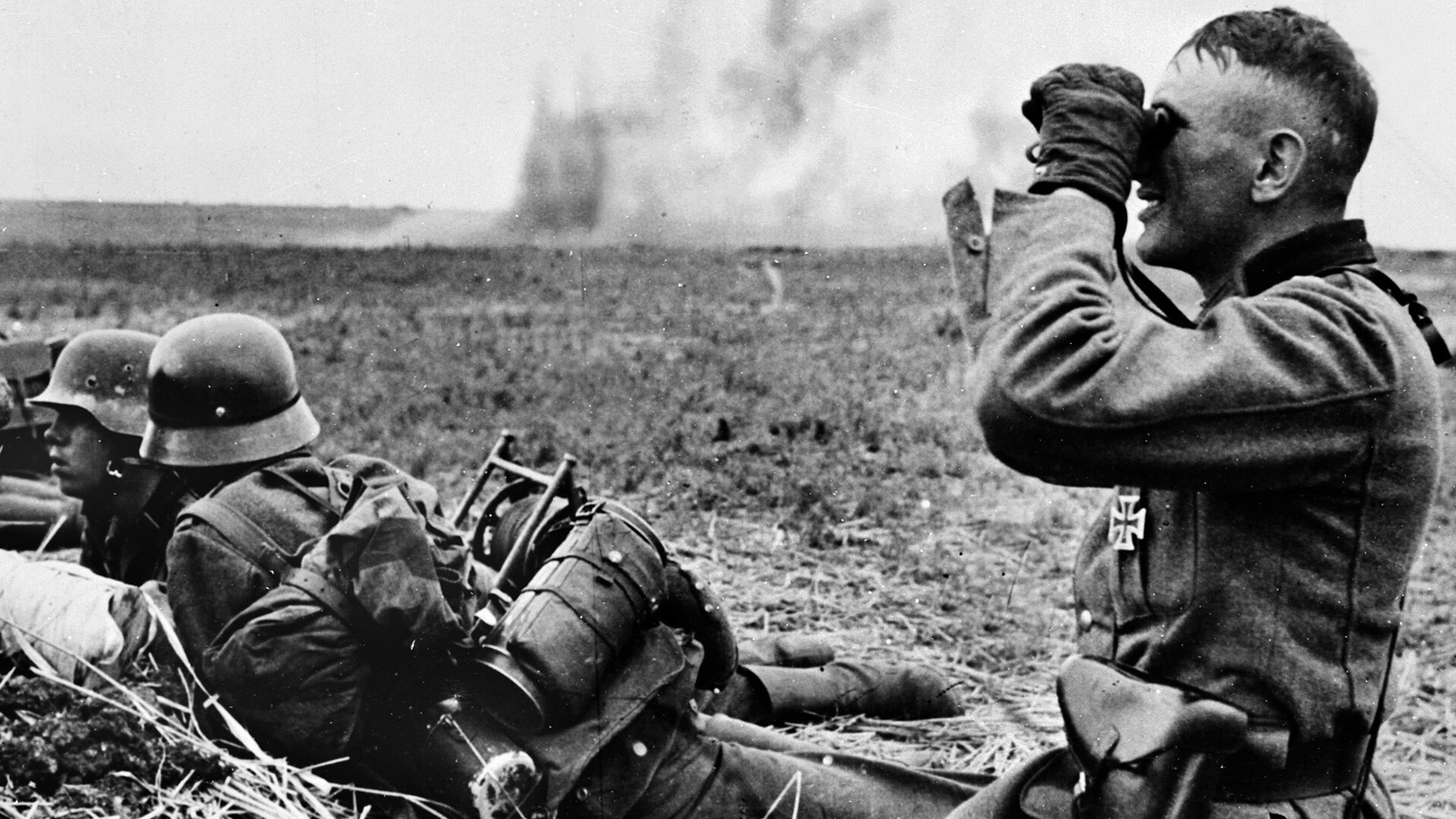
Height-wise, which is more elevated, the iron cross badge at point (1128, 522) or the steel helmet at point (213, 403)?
the iron cross badge at point (1128, 522)

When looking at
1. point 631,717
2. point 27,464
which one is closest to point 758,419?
point 27,464

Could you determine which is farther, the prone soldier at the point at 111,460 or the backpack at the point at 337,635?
the prone soldier at the point at 111,460

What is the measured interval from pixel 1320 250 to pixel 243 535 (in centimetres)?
271

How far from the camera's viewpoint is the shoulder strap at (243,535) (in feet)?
11.2

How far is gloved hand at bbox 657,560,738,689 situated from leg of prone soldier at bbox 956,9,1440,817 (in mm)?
1567

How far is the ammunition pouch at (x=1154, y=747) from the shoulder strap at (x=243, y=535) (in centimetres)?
225

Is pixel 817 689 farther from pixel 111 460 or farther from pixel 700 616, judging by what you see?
pixel 111 460

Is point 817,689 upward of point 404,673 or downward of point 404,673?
downward

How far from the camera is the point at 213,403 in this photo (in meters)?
3.83

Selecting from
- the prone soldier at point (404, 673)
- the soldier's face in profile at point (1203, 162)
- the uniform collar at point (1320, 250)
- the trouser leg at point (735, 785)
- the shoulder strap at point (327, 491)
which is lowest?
the trouser leg at point (735, 785)

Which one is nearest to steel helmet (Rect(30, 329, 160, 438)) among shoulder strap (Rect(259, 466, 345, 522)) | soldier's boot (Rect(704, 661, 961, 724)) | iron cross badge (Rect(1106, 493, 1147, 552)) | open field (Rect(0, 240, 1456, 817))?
shoulder strap (Rect(259, 466, 345, 522))

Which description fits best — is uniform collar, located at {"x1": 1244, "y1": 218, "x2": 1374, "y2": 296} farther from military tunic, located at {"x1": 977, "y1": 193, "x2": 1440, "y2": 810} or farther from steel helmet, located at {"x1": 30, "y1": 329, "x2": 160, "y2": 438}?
steel helmet, located at {"x1": 30, "y1": 329, "x2": 160, "y2": 438}

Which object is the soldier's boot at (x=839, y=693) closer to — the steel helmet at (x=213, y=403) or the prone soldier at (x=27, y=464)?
the steel helmet at (x=213, y=403)

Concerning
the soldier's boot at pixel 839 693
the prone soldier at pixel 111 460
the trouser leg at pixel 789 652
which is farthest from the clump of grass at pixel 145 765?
the trouser leg at pixel 789 652
